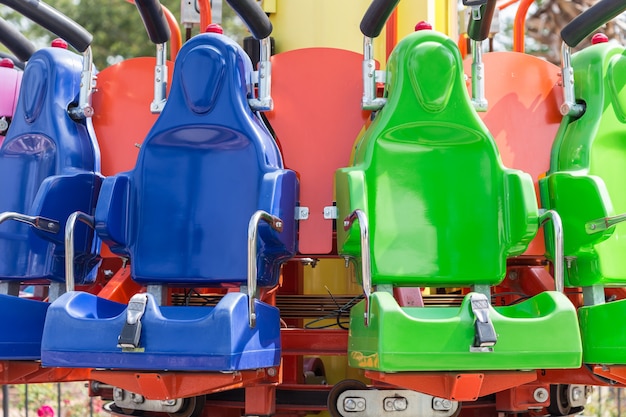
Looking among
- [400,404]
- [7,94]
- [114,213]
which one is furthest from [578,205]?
[7,94]

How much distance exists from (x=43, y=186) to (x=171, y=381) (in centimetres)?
110

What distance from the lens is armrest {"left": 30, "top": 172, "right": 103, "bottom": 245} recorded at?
11.8 feet

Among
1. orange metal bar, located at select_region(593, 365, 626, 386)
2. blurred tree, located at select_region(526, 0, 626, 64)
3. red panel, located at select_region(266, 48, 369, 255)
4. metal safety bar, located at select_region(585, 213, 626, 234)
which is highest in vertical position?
blurred tree, located at select_region(526, 0, 626, 64)

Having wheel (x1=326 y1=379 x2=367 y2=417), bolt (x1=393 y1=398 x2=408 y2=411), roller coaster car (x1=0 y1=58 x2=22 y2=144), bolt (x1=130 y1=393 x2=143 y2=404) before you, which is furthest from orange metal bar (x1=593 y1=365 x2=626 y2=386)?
roller coaster car (x1=0 y1=58 x2=22 y2=144)

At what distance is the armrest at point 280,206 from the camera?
3.30 m

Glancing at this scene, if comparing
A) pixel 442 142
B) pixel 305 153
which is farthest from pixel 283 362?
pixel 442 142

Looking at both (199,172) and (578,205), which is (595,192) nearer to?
(578,205)

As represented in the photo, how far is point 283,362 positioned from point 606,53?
192 centimetres

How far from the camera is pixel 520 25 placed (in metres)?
4.64

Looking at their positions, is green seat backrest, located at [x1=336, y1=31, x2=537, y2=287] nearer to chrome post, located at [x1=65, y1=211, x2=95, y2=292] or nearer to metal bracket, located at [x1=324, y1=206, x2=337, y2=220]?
metal bracket, located at [x1=324, y1=206, x2=337, y2=220]

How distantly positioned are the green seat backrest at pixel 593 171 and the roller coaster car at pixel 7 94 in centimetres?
253

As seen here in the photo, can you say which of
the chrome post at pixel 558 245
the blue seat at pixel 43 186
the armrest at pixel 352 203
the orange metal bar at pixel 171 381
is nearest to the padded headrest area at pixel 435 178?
the armrest at pixel 352 203

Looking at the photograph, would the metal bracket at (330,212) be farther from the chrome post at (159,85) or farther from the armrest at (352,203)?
the chrome post at (159,85)

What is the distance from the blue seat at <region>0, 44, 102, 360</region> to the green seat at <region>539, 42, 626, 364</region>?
1.98 m
